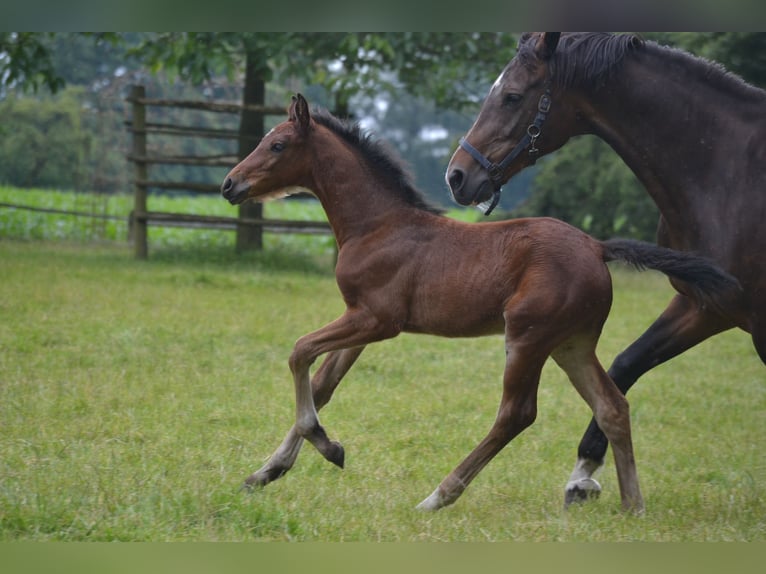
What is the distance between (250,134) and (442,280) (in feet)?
33.5

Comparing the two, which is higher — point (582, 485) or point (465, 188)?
point (465, 188)

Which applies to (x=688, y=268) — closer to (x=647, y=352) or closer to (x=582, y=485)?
(x=647, y=352)

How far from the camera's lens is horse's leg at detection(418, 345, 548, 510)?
433cm

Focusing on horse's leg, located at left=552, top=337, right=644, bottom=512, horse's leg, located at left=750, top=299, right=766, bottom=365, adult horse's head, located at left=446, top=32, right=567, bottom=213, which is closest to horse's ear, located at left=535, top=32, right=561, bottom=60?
adult horse's head, located at left=446, top=32, right=567, bottom=213

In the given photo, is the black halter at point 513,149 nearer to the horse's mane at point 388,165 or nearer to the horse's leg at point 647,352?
the horse's mane at point 388,165

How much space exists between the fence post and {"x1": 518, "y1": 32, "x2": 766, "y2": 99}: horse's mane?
10360 mm

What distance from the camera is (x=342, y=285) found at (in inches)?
185

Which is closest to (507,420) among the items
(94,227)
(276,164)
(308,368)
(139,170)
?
(308,368)

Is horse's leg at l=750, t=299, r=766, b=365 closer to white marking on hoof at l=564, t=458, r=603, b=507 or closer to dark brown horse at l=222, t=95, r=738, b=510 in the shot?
dark brown horse at l=222, t=95, r=738, b=510

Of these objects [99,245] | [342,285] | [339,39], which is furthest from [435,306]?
[99,245]

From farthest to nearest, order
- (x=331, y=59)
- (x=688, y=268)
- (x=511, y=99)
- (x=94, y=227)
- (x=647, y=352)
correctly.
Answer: (x=94, y=227) → (x=331, y=59) → (x=647, y=352) → (x=511, y=99) → (x=688, y=268)

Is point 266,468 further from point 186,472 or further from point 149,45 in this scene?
point 149,45

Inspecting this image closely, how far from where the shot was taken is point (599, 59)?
461 centimetres

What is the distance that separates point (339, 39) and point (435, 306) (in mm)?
9297
